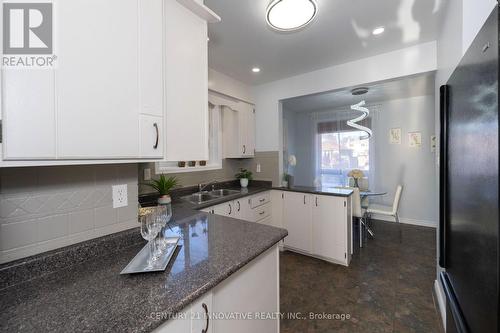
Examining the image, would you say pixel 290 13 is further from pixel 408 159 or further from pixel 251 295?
pixel 408 159

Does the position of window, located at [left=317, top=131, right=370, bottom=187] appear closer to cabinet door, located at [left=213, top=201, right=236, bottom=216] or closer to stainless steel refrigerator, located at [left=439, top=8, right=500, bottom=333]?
cabinet door, located at [left=213, top=201, right=236, bottom=216]

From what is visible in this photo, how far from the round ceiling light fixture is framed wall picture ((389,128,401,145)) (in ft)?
12.2

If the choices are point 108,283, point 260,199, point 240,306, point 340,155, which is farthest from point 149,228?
point 340,155

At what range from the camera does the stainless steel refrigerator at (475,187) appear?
51 cm

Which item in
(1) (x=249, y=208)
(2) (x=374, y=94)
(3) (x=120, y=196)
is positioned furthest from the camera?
(2) (x=374, y=94)

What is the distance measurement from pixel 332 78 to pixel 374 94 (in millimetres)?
1673

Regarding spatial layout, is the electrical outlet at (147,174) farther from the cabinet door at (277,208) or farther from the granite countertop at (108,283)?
the cabinet door at (277,208)

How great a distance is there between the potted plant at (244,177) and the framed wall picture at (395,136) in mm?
3146

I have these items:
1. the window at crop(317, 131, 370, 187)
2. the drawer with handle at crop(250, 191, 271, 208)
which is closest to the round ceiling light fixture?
the drawer with handle at crop(250, 191, 271, 208)

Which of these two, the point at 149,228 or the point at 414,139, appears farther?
the point at 414,139

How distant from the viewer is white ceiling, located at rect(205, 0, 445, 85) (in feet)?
5.17

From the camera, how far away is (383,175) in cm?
427

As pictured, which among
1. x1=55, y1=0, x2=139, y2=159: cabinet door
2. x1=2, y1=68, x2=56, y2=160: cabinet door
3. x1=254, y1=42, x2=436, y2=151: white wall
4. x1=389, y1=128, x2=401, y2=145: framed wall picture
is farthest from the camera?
x1=389, y1=128, x2=401, y2=145: framed wall picture

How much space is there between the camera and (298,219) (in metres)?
2.83
